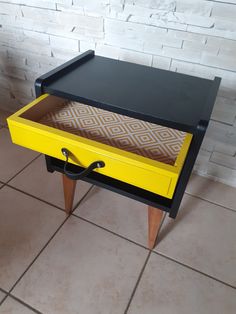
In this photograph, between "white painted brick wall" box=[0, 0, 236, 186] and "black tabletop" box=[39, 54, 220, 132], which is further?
"white painted brick wall" box=[0, 0, 236, 186]

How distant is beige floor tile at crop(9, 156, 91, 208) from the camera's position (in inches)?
39.7

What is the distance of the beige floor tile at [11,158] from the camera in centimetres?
110

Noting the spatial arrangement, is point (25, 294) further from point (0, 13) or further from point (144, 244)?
point (0, 13)

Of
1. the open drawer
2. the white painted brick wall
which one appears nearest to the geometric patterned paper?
the open drawer

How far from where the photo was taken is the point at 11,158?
1.17 meters

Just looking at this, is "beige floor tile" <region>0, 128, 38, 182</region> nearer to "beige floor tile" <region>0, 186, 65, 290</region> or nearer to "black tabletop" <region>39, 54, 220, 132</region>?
"beige floor tile" <region>0, 186, 65, 290</region>

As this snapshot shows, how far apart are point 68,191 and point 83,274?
0.27 m

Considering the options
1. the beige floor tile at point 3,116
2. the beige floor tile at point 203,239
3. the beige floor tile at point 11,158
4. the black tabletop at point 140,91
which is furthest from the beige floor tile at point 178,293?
the beige floor tile at point 3,116

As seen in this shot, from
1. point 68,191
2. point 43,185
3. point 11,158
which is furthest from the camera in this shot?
point 11,158

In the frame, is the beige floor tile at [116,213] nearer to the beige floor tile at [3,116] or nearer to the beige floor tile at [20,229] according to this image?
the beige floor tile at [20,229]

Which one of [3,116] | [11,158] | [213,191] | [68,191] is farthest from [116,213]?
[3,116]

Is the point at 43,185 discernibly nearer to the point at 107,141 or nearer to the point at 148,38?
the point at 107,141

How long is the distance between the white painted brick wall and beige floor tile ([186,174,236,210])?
4 cm

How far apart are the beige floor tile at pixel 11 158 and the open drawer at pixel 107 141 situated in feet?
1.70
